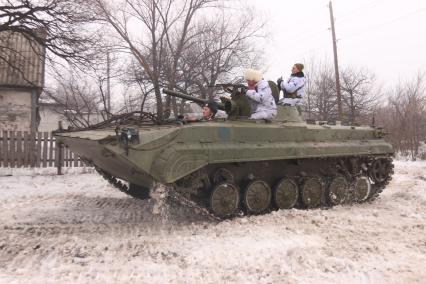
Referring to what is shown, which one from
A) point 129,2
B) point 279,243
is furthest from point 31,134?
point 279,243

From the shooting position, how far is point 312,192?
8.41m

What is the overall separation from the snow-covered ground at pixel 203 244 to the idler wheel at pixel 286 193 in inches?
16.5

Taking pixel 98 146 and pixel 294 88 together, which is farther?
pixel 294 88

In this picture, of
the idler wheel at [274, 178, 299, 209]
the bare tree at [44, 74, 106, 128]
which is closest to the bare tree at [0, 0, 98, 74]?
the bare tree at [44, 74, 106, 128]

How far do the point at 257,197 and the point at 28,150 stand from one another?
854cm

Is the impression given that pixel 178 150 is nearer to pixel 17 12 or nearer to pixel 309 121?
pixel 309 121

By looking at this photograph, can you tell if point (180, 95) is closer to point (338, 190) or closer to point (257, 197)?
point (257, 197)

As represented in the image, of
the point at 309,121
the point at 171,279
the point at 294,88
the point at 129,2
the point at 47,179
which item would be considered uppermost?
the point at 129,2

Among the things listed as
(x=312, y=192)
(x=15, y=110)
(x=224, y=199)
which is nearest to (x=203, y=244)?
(x=224, y=199)

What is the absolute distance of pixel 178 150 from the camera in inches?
246

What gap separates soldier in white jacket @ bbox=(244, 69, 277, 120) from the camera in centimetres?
795

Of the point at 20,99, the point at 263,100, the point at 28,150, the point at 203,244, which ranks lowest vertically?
the point at 203,244

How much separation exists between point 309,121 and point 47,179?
690 centimetres

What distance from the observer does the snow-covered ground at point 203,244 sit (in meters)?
4.68
